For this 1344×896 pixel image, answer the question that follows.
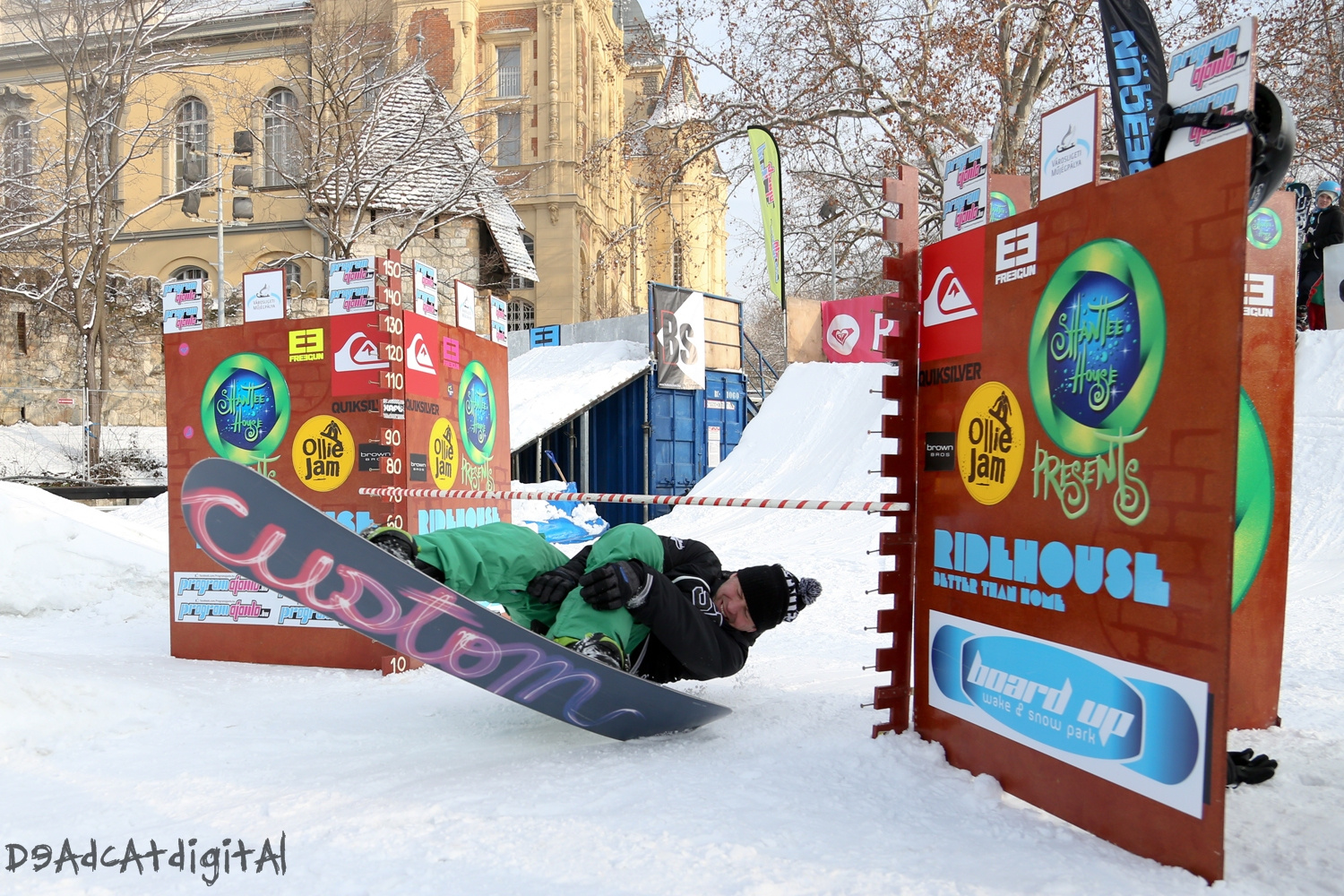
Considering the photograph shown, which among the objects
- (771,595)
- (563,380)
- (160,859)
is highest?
(563,380)

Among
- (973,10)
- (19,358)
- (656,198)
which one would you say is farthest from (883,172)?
(19,358)

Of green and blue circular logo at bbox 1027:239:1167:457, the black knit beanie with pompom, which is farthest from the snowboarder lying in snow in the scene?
green and blue circular logo at bbox 1027:239:1167:457

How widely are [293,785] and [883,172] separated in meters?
17.6

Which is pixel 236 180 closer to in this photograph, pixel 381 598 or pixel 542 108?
pixel 542 108

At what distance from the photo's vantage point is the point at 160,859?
2.62 meters

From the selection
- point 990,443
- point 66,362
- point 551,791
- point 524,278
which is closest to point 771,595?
point 990,443

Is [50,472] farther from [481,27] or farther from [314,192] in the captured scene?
[481,27]

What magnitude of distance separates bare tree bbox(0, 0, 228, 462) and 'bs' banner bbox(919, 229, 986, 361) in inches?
711

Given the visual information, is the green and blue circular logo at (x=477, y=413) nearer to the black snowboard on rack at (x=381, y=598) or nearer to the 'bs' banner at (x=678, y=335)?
the black snowboard on rack at (x=381, y=598)

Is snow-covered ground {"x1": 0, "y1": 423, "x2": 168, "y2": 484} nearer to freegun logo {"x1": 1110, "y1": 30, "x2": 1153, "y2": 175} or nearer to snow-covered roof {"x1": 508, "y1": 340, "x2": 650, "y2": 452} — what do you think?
snow-covered roof {"x1": 508, "y1": 340, "x2": 650, "y2": 452}

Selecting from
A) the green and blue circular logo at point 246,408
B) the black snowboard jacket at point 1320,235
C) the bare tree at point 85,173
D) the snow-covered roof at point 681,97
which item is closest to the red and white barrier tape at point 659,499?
the green and blue circular logo at point 246,408

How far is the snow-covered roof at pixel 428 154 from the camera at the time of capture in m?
22.2

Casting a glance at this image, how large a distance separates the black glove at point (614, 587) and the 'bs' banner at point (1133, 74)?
158 inches

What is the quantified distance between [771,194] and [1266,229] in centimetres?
1295
